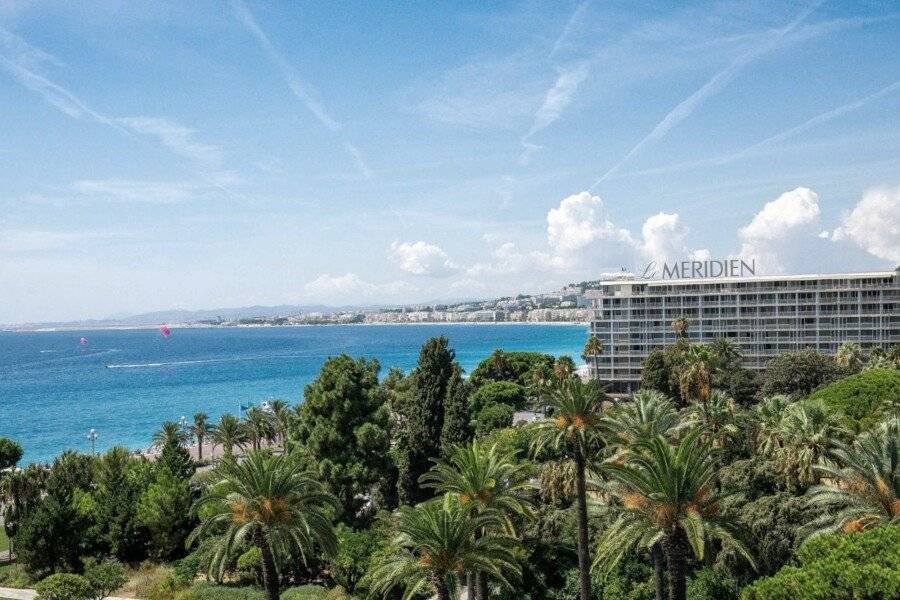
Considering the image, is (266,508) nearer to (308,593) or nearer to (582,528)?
(308,593)

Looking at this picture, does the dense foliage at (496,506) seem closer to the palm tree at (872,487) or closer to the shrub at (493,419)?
the palm tree at (872,487)

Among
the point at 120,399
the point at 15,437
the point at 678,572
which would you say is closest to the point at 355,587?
the point at 678,572

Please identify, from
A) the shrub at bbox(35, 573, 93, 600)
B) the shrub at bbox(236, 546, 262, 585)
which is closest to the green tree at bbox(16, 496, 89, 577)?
the shrub at bbox(35, 573, 93, 600)

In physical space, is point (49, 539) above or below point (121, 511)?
below

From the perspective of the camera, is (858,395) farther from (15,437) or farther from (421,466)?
(15,437)

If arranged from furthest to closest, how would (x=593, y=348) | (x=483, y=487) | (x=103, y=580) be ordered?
1. (x=593, y=348)
2. (x=103, y=580)
3. (x=483, y=487)

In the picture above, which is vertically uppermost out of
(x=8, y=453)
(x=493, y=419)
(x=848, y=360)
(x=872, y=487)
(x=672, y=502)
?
(x=848, y=360)

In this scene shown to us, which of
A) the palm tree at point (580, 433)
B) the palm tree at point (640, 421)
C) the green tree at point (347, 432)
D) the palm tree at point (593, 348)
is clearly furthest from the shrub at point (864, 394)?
the palm tree at point (593, 348)

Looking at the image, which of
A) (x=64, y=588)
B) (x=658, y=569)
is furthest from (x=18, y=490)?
(x=658, y=569)
